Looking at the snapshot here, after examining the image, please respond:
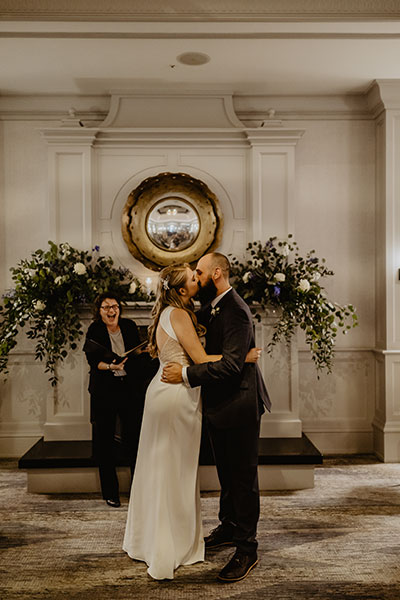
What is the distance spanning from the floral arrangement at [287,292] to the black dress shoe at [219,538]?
185cm

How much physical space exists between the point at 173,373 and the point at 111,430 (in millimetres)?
1312

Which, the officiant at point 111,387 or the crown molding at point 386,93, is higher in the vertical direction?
the crown molding at point 386,93

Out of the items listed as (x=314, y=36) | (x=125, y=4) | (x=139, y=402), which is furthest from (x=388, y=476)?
(x=125, y=4)

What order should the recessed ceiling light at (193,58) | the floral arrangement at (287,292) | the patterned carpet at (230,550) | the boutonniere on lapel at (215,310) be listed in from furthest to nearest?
the floral arrangement at (287,292), the recessed ceiling light at (193,58), the boutonniere on lapel at (215,310), the patterned carpet at (230,550)

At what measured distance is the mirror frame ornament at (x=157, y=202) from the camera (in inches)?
191

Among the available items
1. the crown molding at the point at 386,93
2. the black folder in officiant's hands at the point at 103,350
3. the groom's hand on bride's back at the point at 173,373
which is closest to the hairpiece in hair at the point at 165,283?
the groom's hand on bride's back at the point at 173,373

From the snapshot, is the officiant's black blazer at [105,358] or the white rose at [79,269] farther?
the white rose at [79,269]

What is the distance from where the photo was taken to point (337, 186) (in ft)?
16.8

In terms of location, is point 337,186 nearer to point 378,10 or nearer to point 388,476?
point 378,10

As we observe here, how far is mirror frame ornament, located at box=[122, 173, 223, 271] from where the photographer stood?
15.9 ft

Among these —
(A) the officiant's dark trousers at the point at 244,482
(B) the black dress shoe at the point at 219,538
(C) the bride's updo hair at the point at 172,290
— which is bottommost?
(B) the black dress shoe at the point at 219,538

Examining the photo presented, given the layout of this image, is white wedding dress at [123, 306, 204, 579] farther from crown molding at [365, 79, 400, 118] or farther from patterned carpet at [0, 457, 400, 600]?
crown molding at [365, 79, 400, 118]

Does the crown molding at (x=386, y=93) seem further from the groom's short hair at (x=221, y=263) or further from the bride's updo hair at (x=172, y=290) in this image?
the bride's updo hair at (x=172, y=290)

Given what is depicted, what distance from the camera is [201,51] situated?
163 inches
